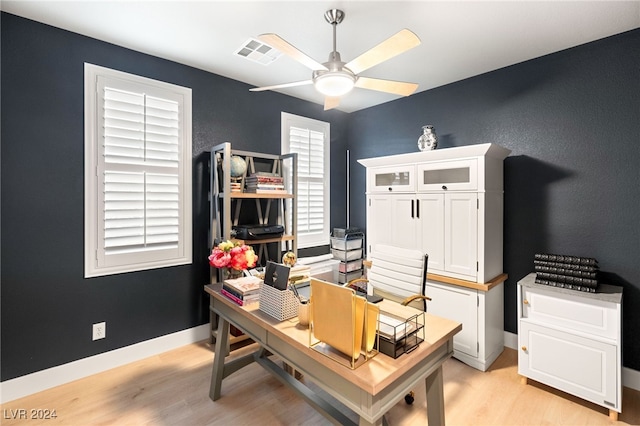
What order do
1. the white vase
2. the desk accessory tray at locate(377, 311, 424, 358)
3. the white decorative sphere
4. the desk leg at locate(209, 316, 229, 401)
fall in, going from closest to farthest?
the desk accessory tray at locate(377, 311, 424, 358), the desk leg at locate(209, 316, 229, 401), the white decorative sphere, the white vase

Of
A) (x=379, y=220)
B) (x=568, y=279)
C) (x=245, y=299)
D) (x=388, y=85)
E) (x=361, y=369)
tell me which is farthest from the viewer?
(x=379, y=220)

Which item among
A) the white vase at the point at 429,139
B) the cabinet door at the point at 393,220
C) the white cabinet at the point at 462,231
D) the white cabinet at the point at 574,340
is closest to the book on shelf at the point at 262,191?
the cabinet door at the point at 393,220

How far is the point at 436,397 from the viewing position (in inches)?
61.4

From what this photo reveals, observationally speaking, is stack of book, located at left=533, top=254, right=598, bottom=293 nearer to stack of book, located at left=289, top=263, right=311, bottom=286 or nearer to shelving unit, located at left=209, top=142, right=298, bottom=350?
stack of book, located at left=289, top=263, right=311, bottom=286

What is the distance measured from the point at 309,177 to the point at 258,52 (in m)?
1.69

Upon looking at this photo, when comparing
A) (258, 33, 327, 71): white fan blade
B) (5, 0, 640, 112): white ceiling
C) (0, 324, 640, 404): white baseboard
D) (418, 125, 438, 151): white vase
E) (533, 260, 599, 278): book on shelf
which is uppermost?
(5, 0, 640, 112): white ceiling

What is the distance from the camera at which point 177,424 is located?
1.97 metres

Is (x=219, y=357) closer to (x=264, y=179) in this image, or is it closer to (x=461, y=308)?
(x=264, y=179)

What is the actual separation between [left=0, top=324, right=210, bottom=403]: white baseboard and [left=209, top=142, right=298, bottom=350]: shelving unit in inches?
11.7

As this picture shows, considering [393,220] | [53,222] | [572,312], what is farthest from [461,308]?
[53,222]

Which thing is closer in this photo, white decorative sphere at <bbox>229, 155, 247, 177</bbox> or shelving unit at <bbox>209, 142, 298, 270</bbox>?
shelving unit at <bbox>209, 142, 298, 270</bbox>

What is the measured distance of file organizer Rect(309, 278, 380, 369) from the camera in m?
1.13

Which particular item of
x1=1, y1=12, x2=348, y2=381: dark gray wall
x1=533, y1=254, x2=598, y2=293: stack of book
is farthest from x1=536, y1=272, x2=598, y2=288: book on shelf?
x1=1, y1=12, x2=348, y2=381: dark gray wall

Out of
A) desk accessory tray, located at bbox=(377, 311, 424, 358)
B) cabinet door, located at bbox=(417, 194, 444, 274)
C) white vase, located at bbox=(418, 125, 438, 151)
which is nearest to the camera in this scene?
desk accessory tray, located at bbox=(377, 311, 424, 358)
